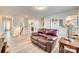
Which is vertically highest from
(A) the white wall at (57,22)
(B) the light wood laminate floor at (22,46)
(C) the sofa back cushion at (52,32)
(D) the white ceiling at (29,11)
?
(D) the white ceiling at (29,11)

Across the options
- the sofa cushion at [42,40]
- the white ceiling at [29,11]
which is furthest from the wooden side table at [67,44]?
the white ceiling at [29,11]

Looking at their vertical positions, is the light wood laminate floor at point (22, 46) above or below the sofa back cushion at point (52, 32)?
below

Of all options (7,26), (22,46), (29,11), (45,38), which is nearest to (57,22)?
(45,38)

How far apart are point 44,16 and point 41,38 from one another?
0.44m

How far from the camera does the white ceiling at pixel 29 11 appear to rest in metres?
2.18

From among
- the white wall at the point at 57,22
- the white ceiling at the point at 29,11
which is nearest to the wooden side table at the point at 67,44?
the white wall at the point at 57,22

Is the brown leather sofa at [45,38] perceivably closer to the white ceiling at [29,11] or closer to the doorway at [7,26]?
the white ceiling at [29,11]

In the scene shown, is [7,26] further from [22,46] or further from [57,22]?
[57,22]

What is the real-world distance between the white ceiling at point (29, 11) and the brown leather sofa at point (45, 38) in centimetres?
32

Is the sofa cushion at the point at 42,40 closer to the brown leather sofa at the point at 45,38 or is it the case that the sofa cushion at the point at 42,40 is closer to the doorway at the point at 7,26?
the brown leather sofa at the point at 45,38

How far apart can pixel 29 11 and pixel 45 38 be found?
0.61 metres

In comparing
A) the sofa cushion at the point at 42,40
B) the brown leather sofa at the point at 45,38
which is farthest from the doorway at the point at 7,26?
the sofa cushion at the point at 42,40

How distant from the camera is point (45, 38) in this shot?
7.47 feet

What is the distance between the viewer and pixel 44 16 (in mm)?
2244
